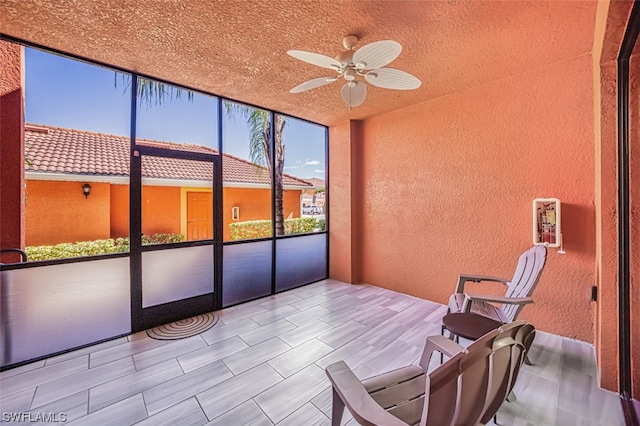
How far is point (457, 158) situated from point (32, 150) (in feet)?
15.2

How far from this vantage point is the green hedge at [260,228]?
3.77 meters

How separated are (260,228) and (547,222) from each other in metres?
3.61

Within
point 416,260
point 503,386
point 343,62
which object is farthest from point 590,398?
point 343,62

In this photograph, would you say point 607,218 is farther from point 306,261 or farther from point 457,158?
point 306,261

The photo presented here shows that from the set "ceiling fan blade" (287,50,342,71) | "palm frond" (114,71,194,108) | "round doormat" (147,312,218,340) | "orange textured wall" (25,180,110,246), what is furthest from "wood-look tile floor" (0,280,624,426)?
"palm frond" (114,71,194,108)

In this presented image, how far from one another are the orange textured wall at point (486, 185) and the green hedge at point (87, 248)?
3.18 metres

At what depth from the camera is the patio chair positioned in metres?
0.90

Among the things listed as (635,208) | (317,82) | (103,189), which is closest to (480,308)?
(635,208)

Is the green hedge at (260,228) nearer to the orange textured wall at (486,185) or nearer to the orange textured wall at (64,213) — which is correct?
the orange textured wall at (486,185)

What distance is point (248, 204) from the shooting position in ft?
13.0

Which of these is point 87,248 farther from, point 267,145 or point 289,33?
point 289,33

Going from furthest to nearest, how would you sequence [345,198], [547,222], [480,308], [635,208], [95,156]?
[345,198] < [95,156] < [547,222] < [480,308] < [635,208]

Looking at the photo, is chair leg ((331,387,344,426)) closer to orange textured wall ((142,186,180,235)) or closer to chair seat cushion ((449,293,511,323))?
chair seat cushion ((449,293,511,323))

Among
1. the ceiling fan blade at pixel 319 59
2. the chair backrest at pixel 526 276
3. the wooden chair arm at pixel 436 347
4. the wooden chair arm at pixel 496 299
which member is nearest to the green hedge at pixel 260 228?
the ceiling fan blade at pixel 319 59
